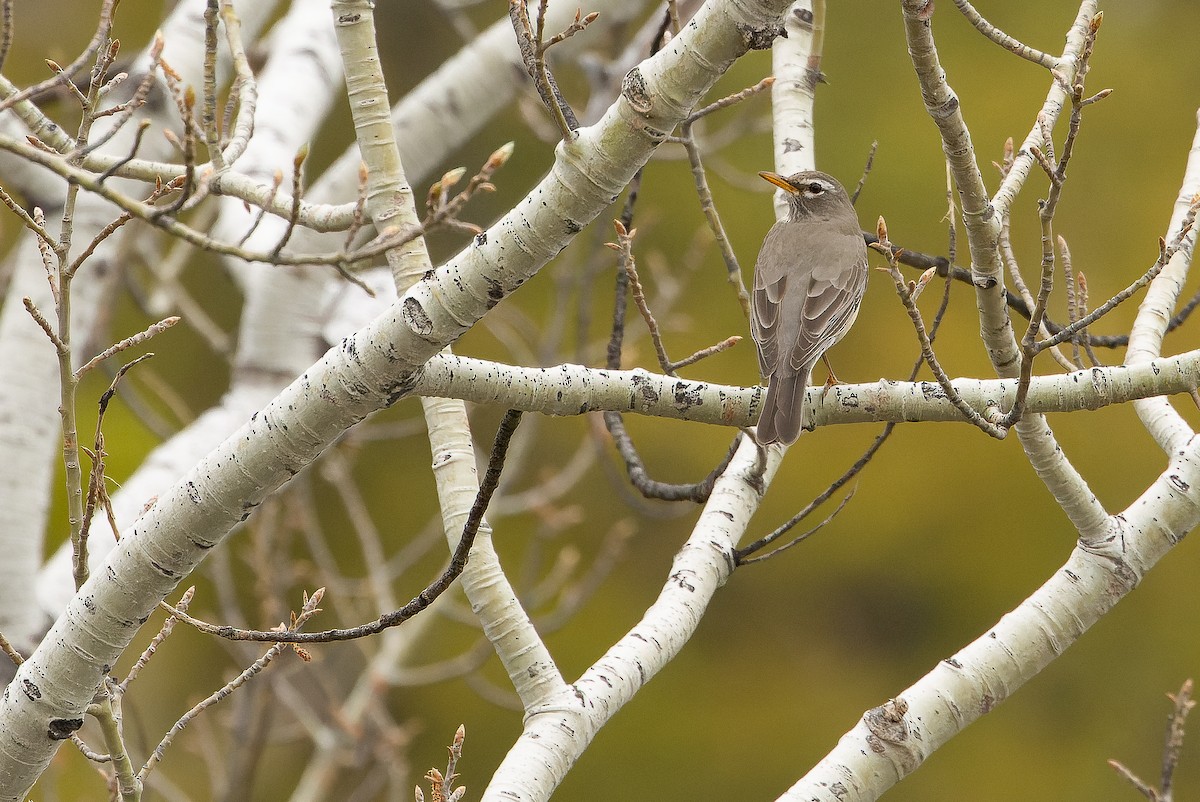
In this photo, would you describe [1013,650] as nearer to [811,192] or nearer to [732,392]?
[732,392]

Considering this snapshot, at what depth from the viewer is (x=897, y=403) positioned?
2.68 meters

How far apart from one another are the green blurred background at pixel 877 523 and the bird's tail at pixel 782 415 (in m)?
5.60

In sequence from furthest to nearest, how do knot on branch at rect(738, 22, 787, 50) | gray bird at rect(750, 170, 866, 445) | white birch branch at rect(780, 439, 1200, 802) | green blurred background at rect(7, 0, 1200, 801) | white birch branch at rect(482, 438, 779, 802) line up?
green blurred background at rect(7, 0, 1200, 801)
gray bird at rect(750, 170, 866, 445)
white birch branch at rect(780, 439, 1200, 802)
white birch branch at rect(482, 438, 779, 802)
knot on branch at rect(738, 22, 787, 50)

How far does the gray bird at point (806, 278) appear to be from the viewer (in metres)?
4.33

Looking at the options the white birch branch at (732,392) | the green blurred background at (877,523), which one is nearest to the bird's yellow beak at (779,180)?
the white birch branch at (732,392)

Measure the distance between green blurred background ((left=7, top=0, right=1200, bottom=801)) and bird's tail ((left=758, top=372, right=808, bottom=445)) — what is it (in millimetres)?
5597

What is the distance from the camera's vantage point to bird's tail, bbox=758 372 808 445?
3.00 m

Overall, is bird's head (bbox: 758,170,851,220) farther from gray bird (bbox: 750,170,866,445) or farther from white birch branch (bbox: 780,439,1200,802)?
white birch branch (bbox: 780,439,1200,802)

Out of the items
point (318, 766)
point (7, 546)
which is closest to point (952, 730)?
point (7, 546)

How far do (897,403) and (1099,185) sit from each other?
28.3 feet

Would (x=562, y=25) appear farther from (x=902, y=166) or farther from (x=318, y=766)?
(x=902, y=166)

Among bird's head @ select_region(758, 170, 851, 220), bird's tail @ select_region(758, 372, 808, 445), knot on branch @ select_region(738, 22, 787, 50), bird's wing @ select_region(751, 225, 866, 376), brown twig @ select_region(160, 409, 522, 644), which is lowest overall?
brown twig @ select_region(160, 409, 522, 644)

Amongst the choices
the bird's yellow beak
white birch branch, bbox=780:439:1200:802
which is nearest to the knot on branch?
white birch branch, bbox=780:439:1200:802

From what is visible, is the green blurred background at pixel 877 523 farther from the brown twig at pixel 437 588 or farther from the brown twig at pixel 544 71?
the brown twig at pixel 544 71
